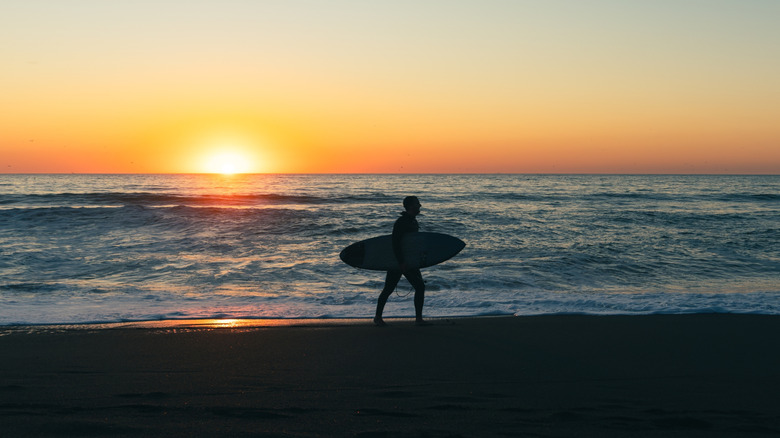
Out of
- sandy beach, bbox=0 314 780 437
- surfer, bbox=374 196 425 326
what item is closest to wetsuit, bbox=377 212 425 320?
surfer, bbox=374 196 425 326

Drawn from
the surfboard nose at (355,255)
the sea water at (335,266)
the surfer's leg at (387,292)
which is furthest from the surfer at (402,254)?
the sea water at (335,266)

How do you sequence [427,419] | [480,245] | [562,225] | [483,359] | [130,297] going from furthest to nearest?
[562,225] < [480,245] < [130,297] < [483,359] < [427,419]

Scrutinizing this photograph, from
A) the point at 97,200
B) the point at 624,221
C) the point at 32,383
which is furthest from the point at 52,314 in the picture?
the point at 97,200

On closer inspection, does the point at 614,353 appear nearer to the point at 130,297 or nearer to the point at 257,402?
the point at 257,402

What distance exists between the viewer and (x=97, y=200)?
109ft

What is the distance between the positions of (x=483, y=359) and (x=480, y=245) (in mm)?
10892

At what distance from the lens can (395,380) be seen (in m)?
4.66

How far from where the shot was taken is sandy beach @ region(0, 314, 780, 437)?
366cm

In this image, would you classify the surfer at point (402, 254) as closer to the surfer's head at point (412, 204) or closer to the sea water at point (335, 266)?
the surfer's head at point (412, 204)

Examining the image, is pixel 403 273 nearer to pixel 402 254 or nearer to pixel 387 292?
pixel 402 254

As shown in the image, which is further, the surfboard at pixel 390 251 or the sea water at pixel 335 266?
the sea water at pixel 335 266

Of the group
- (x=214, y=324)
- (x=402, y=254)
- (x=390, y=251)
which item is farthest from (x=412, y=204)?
(x=214, y=324)

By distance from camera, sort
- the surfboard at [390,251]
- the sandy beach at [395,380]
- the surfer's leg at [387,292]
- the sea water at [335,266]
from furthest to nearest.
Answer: the sea water at [335,266], the surfboard at [390,251], the surfer's leg at [387,292], the sandy beach at [395,380]

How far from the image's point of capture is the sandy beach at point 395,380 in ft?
12.0
